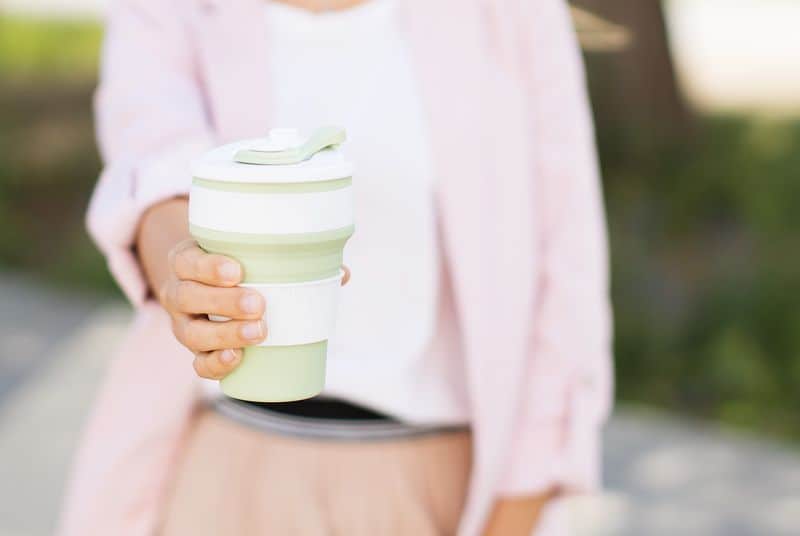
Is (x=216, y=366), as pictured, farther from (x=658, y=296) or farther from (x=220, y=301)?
(x=658, y=296)

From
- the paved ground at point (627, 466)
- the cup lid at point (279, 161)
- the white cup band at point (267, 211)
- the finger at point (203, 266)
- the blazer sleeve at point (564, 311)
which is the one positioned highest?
the cup lid at point (279, 161)

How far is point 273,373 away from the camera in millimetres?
1029

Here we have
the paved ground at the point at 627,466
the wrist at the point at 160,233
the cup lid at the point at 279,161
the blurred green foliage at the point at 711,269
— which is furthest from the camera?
the blurred green foliage at the point at 711,269

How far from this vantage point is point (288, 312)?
100 centimetres

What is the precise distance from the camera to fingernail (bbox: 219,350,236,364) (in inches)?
40.0

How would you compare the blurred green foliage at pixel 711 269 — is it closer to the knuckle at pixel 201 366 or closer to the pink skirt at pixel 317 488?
the pink skirt at pixel 317 488

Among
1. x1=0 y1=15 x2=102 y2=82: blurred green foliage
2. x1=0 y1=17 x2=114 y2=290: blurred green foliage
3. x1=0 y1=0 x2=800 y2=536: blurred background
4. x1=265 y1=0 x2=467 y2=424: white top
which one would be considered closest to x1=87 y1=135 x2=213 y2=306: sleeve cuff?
x1=265 y1=0 x2=467 y2=424: white top

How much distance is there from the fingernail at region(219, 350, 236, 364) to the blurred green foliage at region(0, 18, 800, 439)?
10.5 ft

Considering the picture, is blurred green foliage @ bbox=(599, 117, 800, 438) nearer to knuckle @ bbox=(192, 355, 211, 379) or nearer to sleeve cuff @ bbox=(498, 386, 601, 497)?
sleeve cuff @ bbox=(498, 386, 601, 497)

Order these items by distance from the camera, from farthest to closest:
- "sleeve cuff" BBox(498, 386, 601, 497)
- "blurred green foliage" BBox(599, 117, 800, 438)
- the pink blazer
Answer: "blurred green foliage" BBox(599, 117, 800, 438) < "sleeve cuff" BBox(498, 386, 601, 497) < the pink blazer

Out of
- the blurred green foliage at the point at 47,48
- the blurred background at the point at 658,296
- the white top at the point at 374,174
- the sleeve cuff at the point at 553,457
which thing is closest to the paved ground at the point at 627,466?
the blurred background at the point at 658,296

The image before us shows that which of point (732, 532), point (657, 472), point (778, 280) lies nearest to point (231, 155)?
point (732, 532)

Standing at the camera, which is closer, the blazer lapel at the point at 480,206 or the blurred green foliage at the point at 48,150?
the blazer lapel at the point at 480,206

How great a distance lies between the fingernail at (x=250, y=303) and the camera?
0.98 meters
